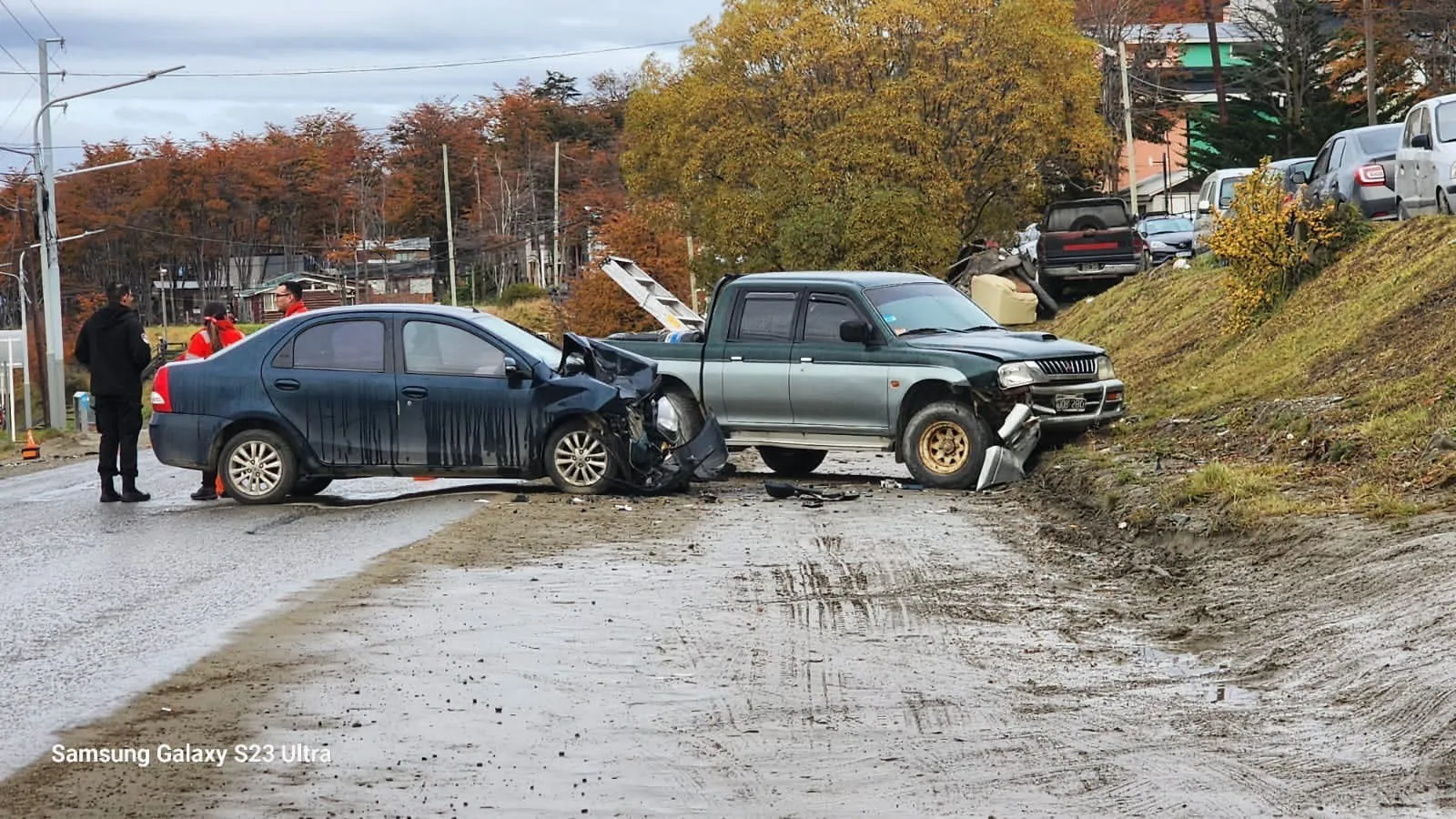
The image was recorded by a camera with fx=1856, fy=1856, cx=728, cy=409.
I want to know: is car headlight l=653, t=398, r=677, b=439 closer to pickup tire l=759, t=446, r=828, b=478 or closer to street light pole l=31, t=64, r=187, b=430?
pickup tire l=759, t=446, r=828, b=478

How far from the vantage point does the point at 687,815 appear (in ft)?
18.8

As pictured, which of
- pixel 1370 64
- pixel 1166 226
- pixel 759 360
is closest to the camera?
pixel 759 360

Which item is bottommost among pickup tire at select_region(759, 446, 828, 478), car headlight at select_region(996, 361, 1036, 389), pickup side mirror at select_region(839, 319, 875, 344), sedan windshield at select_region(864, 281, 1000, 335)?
pickup tire at select_region(759, 446, 828, 478)

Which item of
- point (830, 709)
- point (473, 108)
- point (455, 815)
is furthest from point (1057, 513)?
point (473, 108)

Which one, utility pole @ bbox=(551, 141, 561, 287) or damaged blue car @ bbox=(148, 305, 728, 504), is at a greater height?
utility pole @ bbox=(551, 141, 561, 287)

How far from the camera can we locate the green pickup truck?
15.8 meters

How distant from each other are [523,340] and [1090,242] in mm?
23969

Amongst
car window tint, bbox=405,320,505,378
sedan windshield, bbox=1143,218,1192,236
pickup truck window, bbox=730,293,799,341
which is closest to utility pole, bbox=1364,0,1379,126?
sedan windshield, bbox=1143,218,1192,236

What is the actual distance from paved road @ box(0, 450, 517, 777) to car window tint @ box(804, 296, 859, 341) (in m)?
3.09

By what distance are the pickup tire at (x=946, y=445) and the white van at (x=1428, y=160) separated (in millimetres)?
9240

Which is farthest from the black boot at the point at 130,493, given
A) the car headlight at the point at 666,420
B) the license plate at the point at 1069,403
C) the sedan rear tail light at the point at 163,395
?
the license plate at the point at 1069,403

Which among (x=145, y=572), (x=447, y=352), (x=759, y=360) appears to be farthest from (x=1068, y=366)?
(x=145, y=572)

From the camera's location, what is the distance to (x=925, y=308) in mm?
17141

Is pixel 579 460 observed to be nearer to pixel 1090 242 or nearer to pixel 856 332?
pixel 856 332
